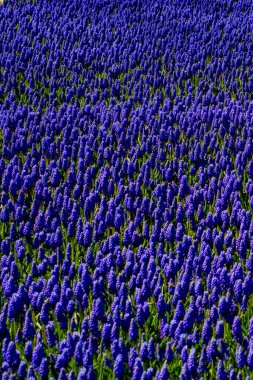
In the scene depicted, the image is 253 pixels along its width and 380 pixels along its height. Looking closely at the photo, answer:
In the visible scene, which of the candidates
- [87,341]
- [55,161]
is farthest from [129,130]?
[87,341]

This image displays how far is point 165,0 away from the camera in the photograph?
13.3 metres

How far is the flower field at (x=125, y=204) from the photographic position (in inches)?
160

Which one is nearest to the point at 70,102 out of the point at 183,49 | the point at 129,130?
the point at 129,130

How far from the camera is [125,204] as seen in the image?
5.84 metres

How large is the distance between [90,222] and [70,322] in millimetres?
1538

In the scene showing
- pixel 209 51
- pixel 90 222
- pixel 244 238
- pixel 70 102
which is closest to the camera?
pixel 244 238

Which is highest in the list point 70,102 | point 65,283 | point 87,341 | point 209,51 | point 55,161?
point 209,51

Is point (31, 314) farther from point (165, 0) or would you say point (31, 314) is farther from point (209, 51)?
point (165, 0)

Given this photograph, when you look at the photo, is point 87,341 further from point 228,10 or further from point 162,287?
point 228,10

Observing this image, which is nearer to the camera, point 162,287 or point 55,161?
point 162,287

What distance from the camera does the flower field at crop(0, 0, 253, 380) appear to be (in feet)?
13.3

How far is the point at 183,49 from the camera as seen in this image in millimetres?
10523

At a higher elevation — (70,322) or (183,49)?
(183,49)

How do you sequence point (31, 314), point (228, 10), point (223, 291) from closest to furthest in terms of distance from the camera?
point (31, 314) < point (223, 291) < point (228, 10)
